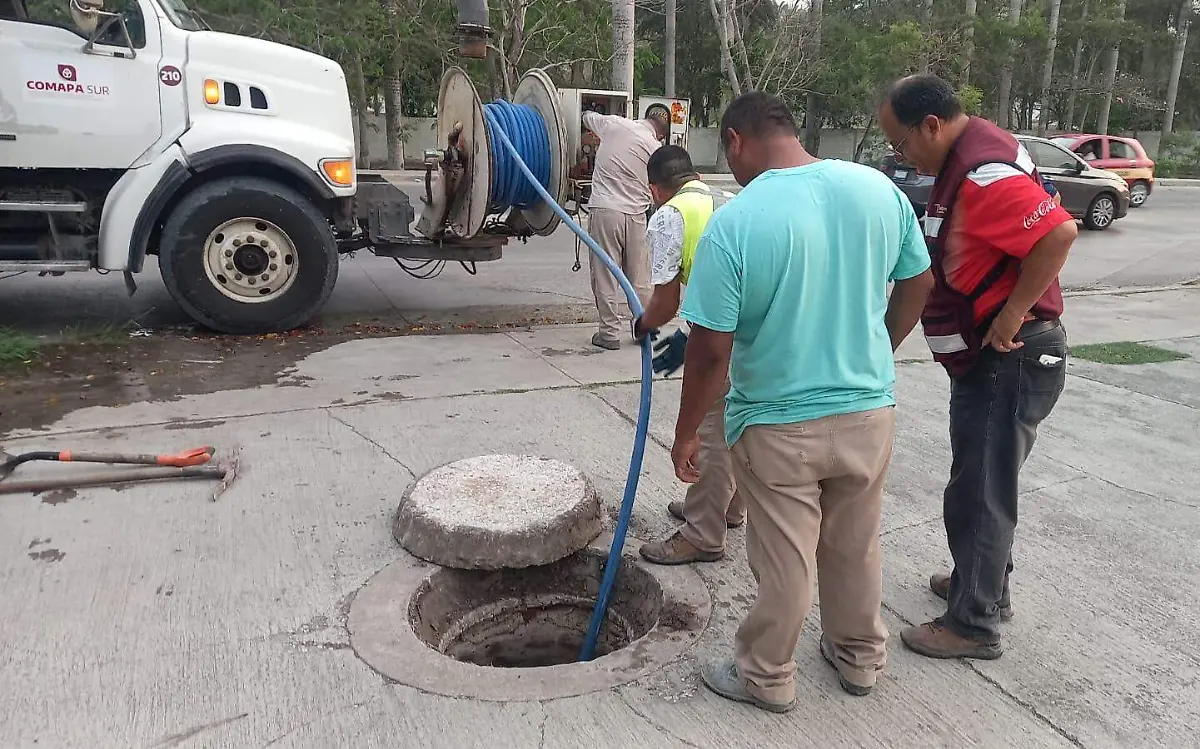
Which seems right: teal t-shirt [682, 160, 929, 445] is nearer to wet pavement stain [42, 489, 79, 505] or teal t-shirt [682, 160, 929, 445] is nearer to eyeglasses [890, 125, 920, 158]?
eyeglasses [890, 125, 920, 158]

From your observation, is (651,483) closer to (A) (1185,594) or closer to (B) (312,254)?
(A) (1185,594)

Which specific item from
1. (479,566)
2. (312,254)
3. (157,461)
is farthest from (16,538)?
(312,254)

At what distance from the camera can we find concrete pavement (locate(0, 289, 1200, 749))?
2.51 m

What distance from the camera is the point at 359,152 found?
25.8 m

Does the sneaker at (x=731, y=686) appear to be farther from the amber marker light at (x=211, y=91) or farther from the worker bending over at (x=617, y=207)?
the amber marker light at (x=211, y=91)

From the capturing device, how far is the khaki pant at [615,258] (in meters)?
6.64

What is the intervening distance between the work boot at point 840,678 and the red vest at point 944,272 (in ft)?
3.08

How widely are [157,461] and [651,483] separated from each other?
7.30 feet

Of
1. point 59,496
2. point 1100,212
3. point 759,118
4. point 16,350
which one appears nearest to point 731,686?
point 759,118

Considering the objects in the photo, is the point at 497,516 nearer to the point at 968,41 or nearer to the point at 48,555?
the point at 48,555

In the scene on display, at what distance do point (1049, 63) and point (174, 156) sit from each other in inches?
1493

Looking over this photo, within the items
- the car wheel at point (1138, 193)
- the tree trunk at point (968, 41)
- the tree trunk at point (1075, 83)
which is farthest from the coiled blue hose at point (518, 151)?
the tree trunk at point (1075, 83)

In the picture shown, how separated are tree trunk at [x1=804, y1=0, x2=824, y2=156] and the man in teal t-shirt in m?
29.2

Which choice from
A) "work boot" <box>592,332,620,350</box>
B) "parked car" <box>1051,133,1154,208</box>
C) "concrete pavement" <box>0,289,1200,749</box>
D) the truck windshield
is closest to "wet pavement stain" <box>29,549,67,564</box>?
"concrete pavement" <box>0,289,1200,749</box>
